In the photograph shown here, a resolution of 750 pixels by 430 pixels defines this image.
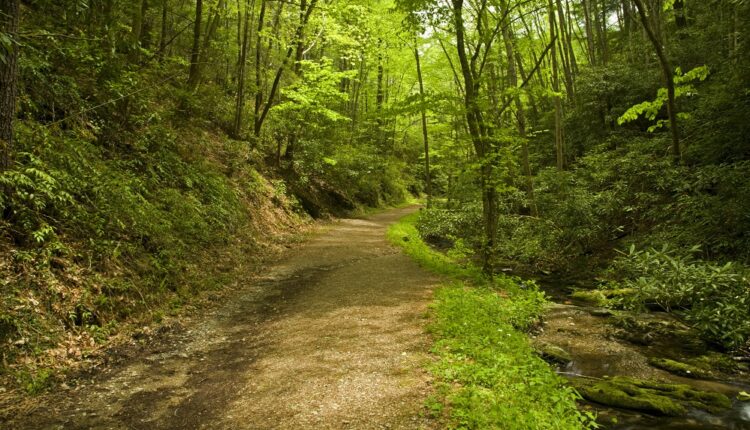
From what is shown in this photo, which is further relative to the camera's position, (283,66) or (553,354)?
(283,66)

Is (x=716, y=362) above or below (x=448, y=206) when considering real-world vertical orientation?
below

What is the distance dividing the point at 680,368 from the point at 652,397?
1.49 metres

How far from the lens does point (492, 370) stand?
189 inches

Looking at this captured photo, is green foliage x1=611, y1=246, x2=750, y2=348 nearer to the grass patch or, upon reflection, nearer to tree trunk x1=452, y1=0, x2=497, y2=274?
the grass patch

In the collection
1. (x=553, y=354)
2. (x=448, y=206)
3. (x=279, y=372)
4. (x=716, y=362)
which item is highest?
(x=448, y=206)

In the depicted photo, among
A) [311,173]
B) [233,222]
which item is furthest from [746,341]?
[311,173]

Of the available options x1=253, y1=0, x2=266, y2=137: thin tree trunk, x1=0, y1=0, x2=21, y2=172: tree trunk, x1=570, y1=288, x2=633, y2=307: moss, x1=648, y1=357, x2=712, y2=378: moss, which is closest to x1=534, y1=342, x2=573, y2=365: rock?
x1=648, y1=357, x2=712, y2=378: moss

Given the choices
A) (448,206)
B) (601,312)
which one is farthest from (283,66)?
(601,312)

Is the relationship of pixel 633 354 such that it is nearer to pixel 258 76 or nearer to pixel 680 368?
pixel 680 368

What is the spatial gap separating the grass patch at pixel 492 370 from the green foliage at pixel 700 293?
2.38 m

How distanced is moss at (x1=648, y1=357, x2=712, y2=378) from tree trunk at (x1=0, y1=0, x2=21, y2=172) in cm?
968

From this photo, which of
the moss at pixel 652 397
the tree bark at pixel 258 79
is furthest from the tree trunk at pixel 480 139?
the tree bark at pixel 258 79

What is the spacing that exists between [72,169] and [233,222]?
4917 mm

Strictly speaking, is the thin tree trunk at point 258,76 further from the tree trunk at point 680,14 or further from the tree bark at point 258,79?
the tree trunk at point 680,14
